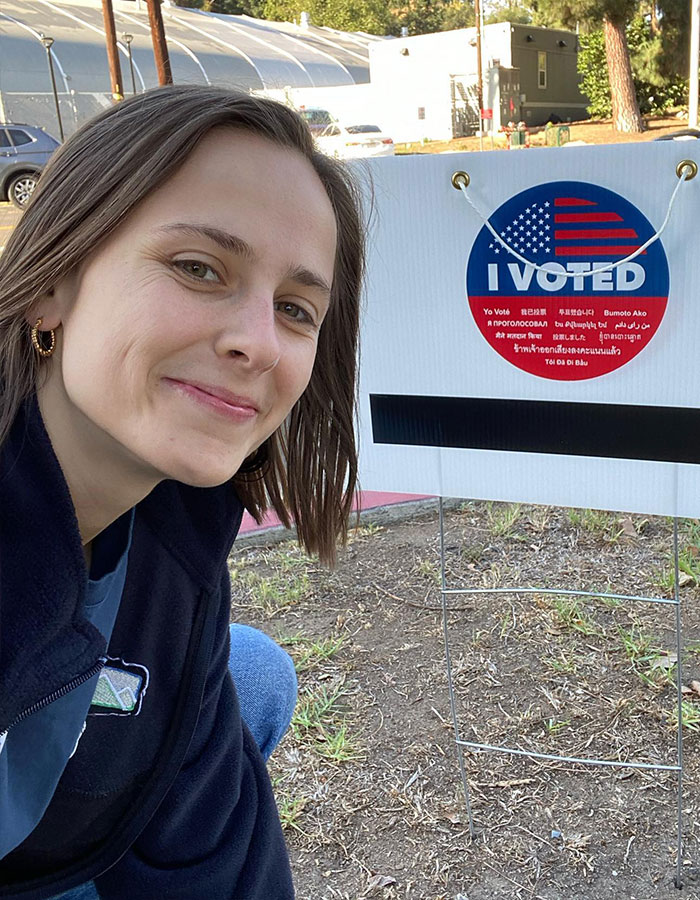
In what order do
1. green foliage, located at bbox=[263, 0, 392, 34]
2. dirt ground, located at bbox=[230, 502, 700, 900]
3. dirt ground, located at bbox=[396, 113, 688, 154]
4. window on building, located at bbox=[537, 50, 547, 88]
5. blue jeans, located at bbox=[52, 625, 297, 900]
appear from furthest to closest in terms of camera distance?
green foliage, located at bbox=[263, 0, 392, 34] < window on building, located at bbox=[537, 50, 547, 88] < dirt ground, located at bbox=[396, 113, 688, 154] < dirt ground, located at bbox=[230, 502, 700, 900] < blue jeans, located at bbox=[52, 625, 297, 900]

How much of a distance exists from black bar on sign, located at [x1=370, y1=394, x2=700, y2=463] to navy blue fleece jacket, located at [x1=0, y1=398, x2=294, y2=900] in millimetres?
517

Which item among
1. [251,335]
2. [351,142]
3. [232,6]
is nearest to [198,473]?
[251,335]

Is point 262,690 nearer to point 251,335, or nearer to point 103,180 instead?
point 251,335

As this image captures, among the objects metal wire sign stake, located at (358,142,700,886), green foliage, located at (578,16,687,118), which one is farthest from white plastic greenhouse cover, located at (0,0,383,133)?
metal wire sign stake, located at (358,142,700,886)

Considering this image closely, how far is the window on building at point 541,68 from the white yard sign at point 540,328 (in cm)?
3898

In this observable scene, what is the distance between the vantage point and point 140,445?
115 cm

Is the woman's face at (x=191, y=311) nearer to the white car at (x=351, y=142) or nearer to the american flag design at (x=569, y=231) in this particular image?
the white car at (x=351, y=142)

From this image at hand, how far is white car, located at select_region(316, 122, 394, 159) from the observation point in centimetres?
158

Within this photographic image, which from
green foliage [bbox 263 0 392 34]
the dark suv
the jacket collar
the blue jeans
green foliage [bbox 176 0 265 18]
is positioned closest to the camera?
the jacket collar

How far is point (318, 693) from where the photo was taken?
2.53 meters

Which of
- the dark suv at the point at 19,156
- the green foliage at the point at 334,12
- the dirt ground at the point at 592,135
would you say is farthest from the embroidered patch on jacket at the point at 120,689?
the green foliage at the point at 334,12

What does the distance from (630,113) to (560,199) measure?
22454 mm

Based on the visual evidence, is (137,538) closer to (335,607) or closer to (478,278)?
(478,278)

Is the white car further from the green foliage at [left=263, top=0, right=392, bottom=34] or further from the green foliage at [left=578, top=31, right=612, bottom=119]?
the green foliage at [left=263, top=0, right=392, bottom=34]
